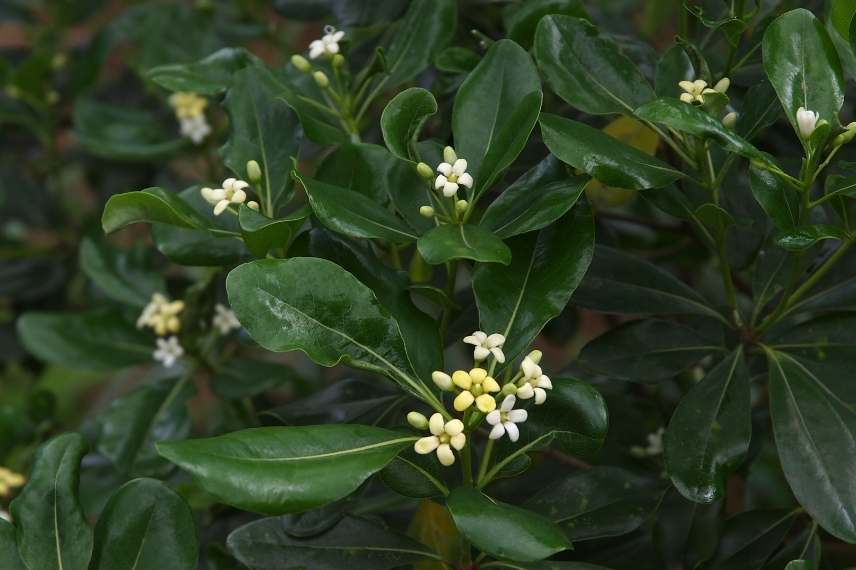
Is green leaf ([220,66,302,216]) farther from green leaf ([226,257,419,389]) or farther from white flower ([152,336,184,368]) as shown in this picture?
white flower ([152,336,184,368])

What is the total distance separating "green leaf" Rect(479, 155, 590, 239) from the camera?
909 millimetres

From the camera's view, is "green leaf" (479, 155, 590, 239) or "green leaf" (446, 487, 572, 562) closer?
"green leaf" (446, 487, 572, 562)

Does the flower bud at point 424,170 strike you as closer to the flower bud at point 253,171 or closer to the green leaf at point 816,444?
the flower bud at point 253,171

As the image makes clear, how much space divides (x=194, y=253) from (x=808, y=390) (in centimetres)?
64

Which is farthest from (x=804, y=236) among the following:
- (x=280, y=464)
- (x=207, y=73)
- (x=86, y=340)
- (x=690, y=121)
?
(x=86, y=340)

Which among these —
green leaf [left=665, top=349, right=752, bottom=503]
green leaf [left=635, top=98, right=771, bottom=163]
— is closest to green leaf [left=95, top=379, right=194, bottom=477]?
green leaf [left=665, top=349, right=752, bottom=503]

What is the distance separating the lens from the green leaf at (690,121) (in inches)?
33.1

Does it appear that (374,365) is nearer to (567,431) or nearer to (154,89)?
(567,431)

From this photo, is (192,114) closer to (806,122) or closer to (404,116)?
(404,116)

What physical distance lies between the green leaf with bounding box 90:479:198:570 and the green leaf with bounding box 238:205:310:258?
0.83 ft

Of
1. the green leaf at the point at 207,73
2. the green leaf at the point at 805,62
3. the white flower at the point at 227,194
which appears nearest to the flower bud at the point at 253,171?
the white flower at the point at 227,194

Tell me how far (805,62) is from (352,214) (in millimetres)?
431

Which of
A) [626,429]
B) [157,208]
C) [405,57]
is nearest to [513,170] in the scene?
[405,57]

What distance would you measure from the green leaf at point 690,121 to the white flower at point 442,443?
0.29 meters
